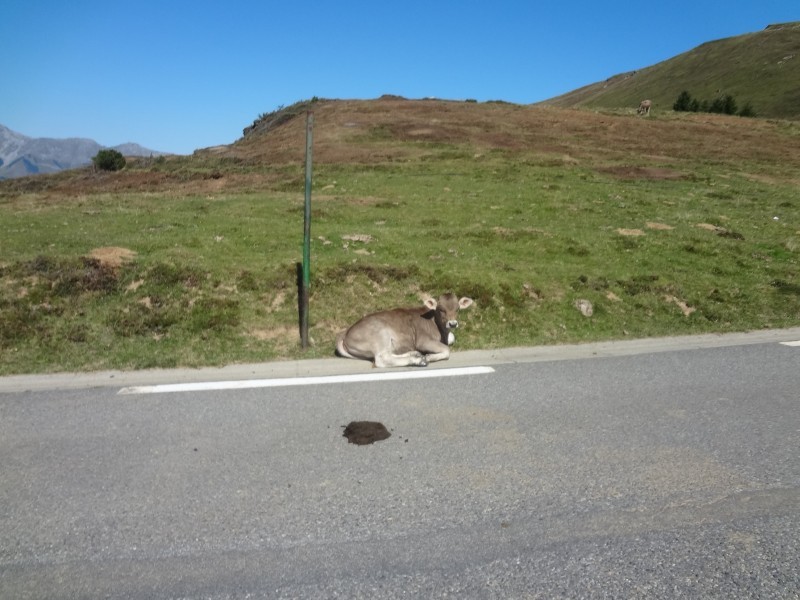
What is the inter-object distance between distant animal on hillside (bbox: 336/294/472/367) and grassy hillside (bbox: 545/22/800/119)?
12604cm

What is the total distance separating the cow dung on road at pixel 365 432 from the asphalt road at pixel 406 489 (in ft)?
0.43

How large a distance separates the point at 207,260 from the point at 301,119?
47.1 m

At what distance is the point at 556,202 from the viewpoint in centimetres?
2400

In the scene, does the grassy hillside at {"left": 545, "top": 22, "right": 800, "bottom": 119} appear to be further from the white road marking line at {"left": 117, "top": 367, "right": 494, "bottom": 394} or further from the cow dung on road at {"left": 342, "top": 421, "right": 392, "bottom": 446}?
the cow dung on road at {"left": 342, "top": 421, "right": 392, "bottom": 446}

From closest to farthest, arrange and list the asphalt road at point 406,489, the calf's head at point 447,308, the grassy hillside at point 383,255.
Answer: the asphalt road at point 406,489 → the calf's head at point 447,308 → the grassy hillside at point 383,255

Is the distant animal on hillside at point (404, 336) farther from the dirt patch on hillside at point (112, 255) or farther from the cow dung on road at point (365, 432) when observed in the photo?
the dirt patch on hillside at point (112, 255)

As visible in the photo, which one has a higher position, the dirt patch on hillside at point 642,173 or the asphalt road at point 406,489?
the dirt patch on hillside at point 642,173

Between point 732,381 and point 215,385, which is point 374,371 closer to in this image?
point 215,385

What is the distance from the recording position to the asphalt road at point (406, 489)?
4332 mm

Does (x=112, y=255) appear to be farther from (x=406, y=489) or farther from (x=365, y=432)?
(x=406, y=489)

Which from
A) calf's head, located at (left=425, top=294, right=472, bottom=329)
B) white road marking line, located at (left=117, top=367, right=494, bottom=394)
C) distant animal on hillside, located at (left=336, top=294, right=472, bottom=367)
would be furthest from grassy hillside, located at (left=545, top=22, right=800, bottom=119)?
white road marking line, located at (left=117, top=367, right=494, bottom=394)

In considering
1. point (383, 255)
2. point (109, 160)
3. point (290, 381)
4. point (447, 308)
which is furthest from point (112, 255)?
point (109, 160)

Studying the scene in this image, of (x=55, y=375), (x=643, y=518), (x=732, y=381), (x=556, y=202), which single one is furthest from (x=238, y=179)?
(x=643, y=518)

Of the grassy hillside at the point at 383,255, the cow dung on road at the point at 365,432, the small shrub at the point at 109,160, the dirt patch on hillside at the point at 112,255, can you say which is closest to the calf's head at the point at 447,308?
the grassy hillside at the point at 383,255
